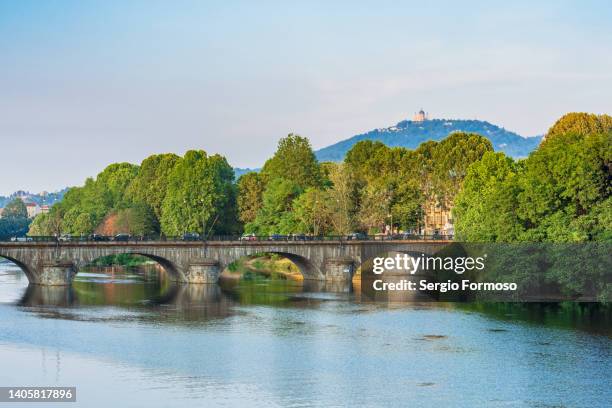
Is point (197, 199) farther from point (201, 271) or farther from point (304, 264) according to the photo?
point (201, 271)

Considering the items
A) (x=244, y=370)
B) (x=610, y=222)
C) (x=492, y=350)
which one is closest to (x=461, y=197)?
(x=610, y=222)

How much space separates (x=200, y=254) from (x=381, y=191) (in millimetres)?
32531

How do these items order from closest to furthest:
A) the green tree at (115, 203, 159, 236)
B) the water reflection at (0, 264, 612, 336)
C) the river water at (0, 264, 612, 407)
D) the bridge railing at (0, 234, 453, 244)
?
1. the river water at (0, 264, 612, 407)
2. the water reflection at (0, 264, 612, 336)
3. the bridge railing at (0, 234, 453, 244)
4. the green tree at (115, 203, 159, 236)

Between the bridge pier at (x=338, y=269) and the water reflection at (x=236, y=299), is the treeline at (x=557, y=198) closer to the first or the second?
the water reflection at (x=236, y=299)

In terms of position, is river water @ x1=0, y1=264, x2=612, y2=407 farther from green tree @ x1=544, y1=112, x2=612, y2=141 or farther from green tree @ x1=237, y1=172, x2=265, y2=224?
green tree @ x1=237, y1=172, x2=265, y2=224

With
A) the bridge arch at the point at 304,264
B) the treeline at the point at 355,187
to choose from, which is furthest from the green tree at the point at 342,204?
the bridge arch at the point at 304,264

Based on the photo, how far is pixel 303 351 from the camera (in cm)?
6194

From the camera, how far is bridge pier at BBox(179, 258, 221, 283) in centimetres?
10244

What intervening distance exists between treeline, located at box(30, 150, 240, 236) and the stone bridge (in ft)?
63.7

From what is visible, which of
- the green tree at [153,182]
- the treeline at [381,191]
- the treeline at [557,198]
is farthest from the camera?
the green tree at [153,182]

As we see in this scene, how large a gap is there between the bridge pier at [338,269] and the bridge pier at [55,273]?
1080 inches

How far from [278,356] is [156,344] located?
28.4 feet

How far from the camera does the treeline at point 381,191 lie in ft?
289

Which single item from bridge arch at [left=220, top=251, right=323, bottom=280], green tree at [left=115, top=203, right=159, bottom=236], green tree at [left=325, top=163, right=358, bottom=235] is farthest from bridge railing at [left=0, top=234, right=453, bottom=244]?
green tree at [left=115, top=203, right=159, bottom=236]
